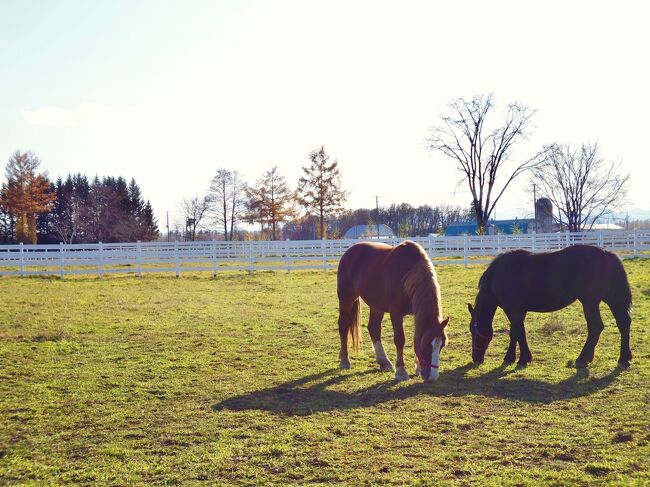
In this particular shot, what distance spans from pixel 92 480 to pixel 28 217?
171ft

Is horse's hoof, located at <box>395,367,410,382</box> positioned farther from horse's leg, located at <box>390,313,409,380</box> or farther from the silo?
the silo

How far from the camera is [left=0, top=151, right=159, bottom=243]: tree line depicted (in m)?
48.5

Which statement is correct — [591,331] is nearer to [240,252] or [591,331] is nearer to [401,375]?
[401,375]

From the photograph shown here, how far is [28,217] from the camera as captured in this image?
50531 mm

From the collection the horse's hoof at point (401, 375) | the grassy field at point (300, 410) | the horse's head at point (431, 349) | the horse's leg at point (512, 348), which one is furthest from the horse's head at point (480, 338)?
the horse's head at point (431, 349)

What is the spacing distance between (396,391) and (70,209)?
5526 centimetres

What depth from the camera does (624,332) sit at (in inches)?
278

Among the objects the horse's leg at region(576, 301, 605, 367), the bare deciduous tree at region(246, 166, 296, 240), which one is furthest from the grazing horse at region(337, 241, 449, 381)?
the bare deciduous tree at region(246, 166, 296, 240)

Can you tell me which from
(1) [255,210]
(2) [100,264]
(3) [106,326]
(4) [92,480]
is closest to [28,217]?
(1) [255,210]

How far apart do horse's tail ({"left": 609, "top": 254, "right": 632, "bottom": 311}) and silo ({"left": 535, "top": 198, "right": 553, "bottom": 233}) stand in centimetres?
4714

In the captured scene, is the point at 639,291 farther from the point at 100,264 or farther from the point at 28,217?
the point at 28,217

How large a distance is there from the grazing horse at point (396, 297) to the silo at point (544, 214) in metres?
47.5

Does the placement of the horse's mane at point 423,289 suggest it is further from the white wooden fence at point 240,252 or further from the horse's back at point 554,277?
the white wooden fence at point 240,252

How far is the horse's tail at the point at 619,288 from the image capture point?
7.01 m
